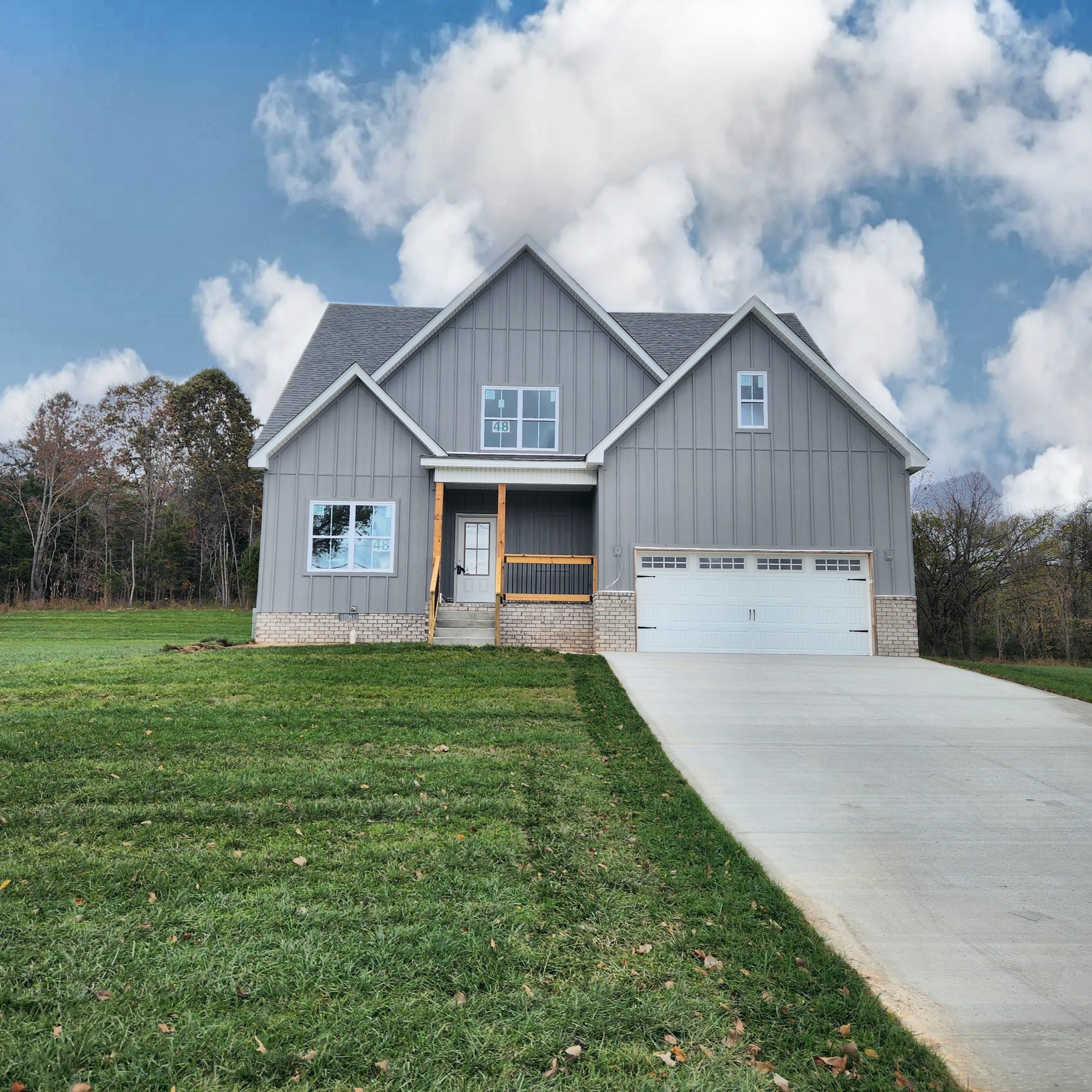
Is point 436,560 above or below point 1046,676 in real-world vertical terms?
above

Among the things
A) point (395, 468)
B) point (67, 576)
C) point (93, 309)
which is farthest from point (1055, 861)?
point (93, 309)

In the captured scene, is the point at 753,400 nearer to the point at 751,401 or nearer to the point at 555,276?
the point at 751,401

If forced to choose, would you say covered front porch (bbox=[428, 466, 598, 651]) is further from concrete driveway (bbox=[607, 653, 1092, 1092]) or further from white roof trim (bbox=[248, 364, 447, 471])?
concrete driveway (bbox=[607, 653, 1092, 1092])

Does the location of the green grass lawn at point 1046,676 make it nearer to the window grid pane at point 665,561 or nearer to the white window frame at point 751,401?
the window grid pane at point 665,561

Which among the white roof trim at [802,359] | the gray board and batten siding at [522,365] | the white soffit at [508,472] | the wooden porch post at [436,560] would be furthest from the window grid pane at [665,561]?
the wooden porch post at [436,560]

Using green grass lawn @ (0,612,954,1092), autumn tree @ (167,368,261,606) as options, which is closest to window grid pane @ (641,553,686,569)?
green grass lawn @ (0,612,954,1092)

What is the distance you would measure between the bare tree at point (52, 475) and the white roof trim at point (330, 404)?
19520mm

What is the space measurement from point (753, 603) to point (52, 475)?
28583 mm

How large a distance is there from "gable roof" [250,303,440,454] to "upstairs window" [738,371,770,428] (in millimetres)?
7530

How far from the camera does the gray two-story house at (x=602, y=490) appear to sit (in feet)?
46.5

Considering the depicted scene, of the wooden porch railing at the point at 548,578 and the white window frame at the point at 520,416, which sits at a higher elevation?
the white window frame at the point at 520,416

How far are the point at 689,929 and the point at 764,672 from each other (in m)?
8.27

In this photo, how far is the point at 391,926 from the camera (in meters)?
3.28

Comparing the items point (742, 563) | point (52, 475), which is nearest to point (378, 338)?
point (742, 563)
